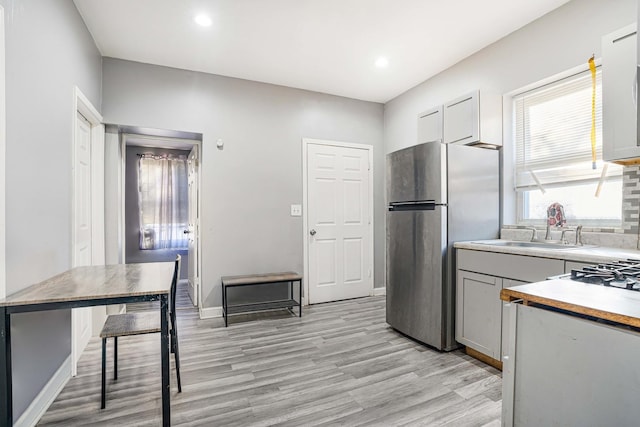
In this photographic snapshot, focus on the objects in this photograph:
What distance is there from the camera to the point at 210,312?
3582 millimetres

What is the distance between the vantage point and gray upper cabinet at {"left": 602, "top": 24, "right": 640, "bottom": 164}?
177 cm

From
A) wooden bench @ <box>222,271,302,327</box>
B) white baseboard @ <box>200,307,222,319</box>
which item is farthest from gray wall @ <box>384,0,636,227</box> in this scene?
white baseboard @ <box>200,307,222,319</box>

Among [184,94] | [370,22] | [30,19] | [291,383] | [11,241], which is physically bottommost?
[291,383]

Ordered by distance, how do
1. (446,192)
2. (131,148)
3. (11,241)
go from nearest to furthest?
(11,241)
(446,192)
(131,148)

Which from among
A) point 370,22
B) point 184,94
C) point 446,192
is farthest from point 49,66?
point 446,192

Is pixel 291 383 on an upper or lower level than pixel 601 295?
lower

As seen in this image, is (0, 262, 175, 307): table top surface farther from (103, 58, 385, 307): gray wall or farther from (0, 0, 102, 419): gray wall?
(103, 58, 385, 307): gray wall

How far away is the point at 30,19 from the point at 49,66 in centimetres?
30

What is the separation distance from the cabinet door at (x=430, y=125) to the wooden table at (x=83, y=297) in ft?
9.14

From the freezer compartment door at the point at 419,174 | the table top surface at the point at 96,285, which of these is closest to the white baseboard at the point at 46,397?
the table top surface at the point at 96,285

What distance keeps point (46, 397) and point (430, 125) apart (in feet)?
12.3

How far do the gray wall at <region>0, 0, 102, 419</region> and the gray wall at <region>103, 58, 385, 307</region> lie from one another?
0.90 meters

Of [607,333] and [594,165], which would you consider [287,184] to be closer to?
[594,165]

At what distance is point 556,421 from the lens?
1.01m
